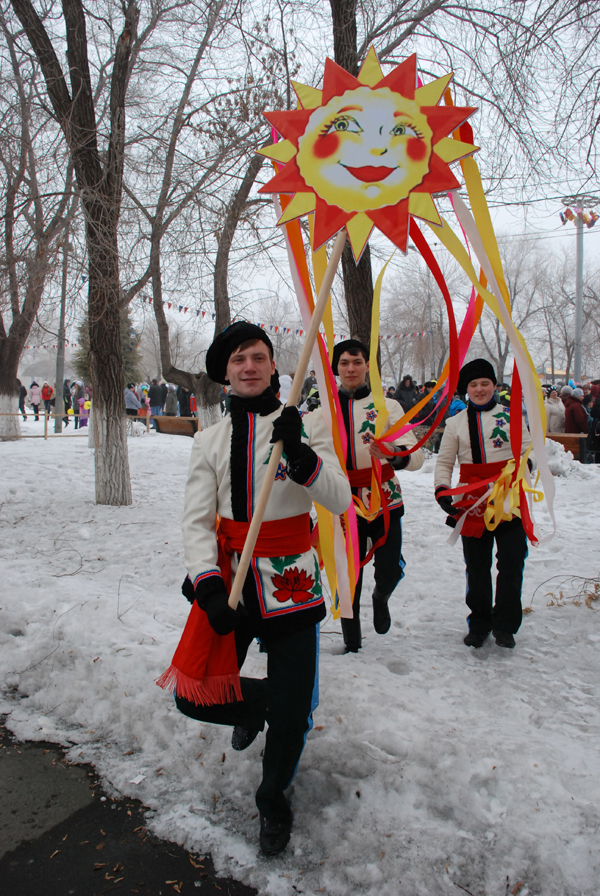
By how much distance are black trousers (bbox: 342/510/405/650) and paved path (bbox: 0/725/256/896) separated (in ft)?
5.63

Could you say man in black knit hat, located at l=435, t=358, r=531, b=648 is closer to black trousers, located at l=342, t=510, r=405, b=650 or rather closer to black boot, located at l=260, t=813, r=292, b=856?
black trousers, located at l=342, t=510, r=405, b=650

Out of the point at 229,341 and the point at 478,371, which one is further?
the point at 478,371

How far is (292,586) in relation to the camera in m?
2.21

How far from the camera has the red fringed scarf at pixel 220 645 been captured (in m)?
2.17

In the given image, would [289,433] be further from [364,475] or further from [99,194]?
[99,194]

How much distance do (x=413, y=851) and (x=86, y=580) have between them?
11.7ft

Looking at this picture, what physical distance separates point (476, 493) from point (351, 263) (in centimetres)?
370

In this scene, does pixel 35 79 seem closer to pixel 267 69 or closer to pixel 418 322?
pixel 267 69

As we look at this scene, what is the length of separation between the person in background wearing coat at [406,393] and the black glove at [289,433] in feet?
38.2

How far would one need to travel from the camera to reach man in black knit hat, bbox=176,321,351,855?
6.95 ft

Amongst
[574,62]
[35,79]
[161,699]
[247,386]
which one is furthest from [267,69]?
[161,699]

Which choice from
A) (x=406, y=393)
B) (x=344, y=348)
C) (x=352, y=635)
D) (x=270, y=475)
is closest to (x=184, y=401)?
(x=406, y=393)

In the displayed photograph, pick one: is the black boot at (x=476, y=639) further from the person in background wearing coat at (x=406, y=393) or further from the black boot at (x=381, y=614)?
the person in background wearing coat at (x=406, y=393)

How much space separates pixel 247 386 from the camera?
7.61ft
